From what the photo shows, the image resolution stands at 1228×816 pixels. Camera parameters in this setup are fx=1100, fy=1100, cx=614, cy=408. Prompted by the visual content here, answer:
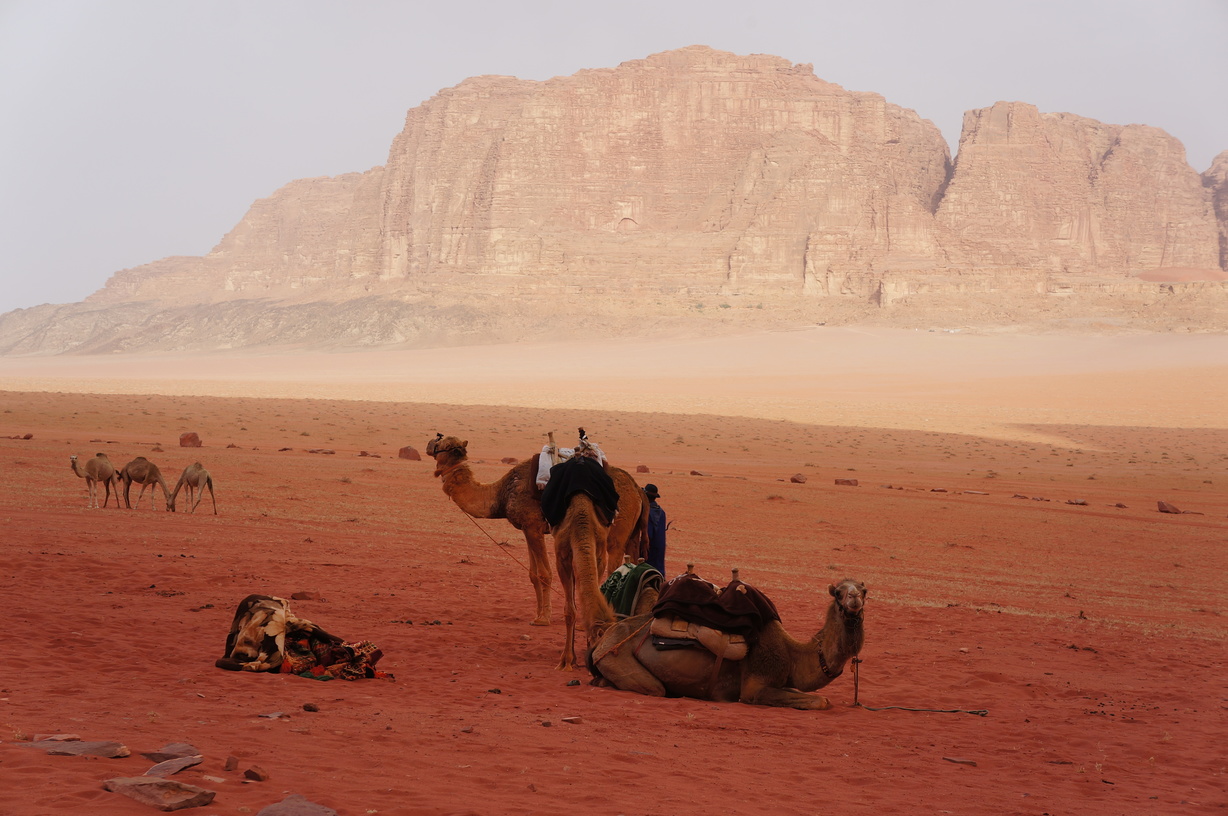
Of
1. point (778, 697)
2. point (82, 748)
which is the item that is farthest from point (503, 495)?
point (82, 748)

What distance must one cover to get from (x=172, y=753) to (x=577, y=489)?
13.4 feet

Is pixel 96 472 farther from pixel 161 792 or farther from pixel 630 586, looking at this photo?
pixel 161 792

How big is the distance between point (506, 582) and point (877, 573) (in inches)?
198

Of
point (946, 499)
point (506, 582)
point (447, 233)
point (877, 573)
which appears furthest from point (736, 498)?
point (447, 233)

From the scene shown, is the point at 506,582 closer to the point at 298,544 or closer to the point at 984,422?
the point at 298,544

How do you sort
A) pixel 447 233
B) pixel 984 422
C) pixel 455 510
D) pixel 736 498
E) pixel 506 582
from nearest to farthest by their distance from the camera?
1. pixel 506 582
2. pixel 455 510
3. pixel 736 498
4. pixel 984 422
5. pixel 447 233

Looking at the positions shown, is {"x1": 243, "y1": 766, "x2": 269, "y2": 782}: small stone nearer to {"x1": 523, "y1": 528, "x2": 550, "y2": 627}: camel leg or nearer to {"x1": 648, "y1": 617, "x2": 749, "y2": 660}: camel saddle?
{"x1": 648, "y1": 617, "x2": 749, "y2": 660}: camel saddle

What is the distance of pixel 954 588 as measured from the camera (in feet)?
44.5

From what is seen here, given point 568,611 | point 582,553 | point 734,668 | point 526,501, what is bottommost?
point 734,668

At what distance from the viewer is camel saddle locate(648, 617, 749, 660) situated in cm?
746

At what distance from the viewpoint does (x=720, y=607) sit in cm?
743

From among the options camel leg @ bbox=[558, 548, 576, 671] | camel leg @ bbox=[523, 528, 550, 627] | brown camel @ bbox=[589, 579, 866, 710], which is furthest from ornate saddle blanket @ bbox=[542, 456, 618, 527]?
brown camel @ bbox=[589, 579, 866, 710]

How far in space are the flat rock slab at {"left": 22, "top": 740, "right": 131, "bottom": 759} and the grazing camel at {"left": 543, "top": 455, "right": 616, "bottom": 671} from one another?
358 cm

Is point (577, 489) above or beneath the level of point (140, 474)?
above
